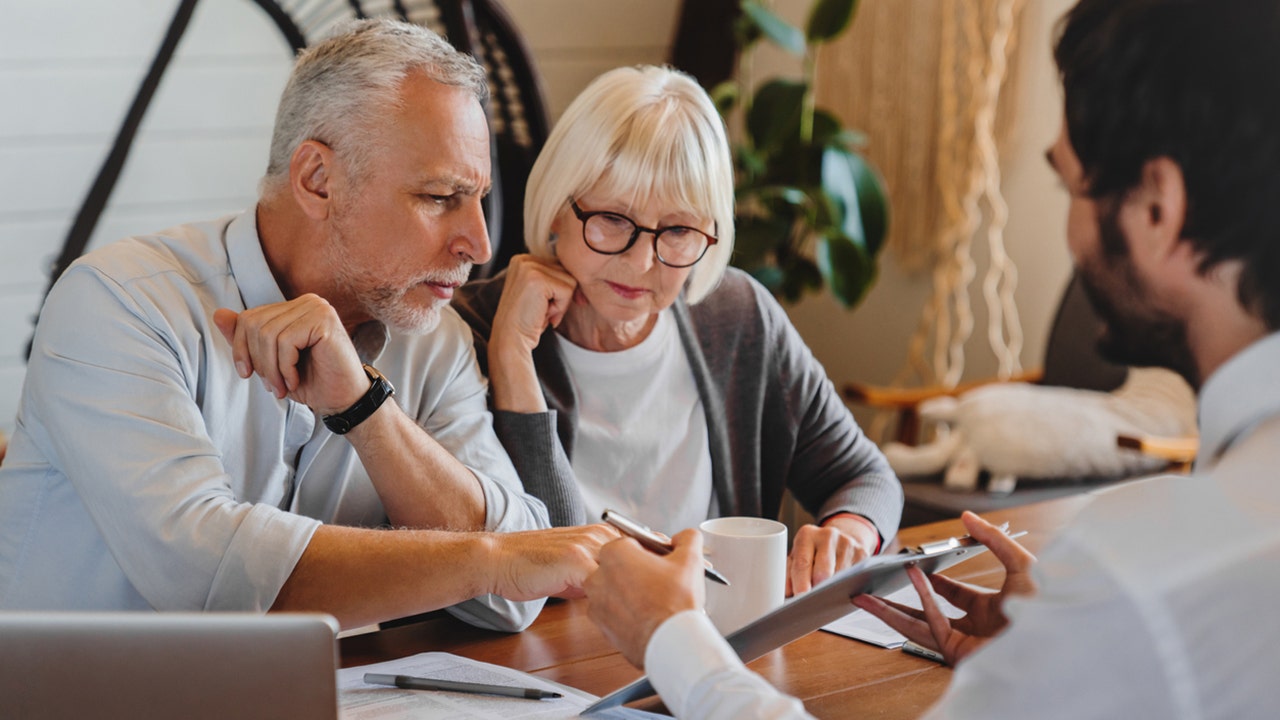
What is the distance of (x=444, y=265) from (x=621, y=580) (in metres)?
0.65

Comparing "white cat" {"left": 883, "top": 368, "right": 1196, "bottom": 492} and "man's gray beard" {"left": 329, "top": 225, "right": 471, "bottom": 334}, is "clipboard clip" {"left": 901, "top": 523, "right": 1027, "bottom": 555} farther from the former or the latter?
"white cat" {"left": 883, "top": 368, "right": 1196, "bottom": 492}

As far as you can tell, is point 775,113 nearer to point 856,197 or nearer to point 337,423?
point 856,197

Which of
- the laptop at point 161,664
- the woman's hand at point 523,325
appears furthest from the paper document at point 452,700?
the woman's hand at point 523,325

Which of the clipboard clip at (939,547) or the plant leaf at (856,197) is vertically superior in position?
the clipboard clip at (939,547)

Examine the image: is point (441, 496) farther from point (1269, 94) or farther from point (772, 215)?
point (772, 215)

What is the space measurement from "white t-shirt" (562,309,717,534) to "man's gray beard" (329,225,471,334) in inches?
11.9

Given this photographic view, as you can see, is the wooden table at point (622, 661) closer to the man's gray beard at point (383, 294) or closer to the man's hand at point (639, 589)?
the man's hand at point (639, 589)

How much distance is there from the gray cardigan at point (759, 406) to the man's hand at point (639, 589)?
722 mm

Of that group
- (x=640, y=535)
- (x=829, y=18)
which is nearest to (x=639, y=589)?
(x=640, y=535)

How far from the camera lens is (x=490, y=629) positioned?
1.33 metres

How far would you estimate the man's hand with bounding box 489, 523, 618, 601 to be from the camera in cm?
122

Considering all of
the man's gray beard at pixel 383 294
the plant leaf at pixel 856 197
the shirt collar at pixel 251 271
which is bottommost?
the plant leaf at pixel 856 197

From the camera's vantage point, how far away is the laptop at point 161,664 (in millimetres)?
807

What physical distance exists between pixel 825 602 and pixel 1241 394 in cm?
44
